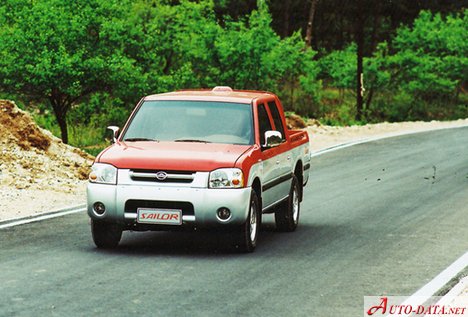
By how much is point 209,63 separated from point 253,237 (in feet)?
77.4

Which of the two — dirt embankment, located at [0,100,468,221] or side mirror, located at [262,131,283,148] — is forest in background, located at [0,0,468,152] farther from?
side mirror, located at [262,131,283,148]

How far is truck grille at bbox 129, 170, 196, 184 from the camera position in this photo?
38.0 ft

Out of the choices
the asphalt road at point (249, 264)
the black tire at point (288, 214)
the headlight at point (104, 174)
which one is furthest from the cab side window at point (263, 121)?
the headlight at point (104, 174)

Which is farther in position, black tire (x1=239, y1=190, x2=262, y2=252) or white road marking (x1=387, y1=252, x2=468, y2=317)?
black tire (x1=239, y1=190, x2=262, y2=252)

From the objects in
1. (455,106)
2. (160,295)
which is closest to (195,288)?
(160,295)

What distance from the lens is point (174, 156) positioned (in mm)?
11719

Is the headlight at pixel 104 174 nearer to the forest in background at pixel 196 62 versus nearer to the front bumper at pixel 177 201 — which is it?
the front bumper at pixel 177 201

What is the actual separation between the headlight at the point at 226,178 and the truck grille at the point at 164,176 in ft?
0.74

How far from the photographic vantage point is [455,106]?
1860 inches

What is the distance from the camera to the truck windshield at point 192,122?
12.7m

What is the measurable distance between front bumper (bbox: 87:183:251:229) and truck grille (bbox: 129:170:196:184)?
0.30ft

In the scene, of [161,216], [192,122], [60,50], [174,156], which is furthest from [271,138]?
[60,50]

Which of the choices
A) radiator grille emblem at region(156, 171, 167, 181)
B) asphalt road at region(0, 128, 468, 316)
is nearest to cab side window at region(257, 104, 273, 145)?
asphalt road at region(0, 128, 468, 316)

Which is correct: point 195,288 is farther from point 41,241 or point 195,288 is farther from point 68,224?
point 68,224
